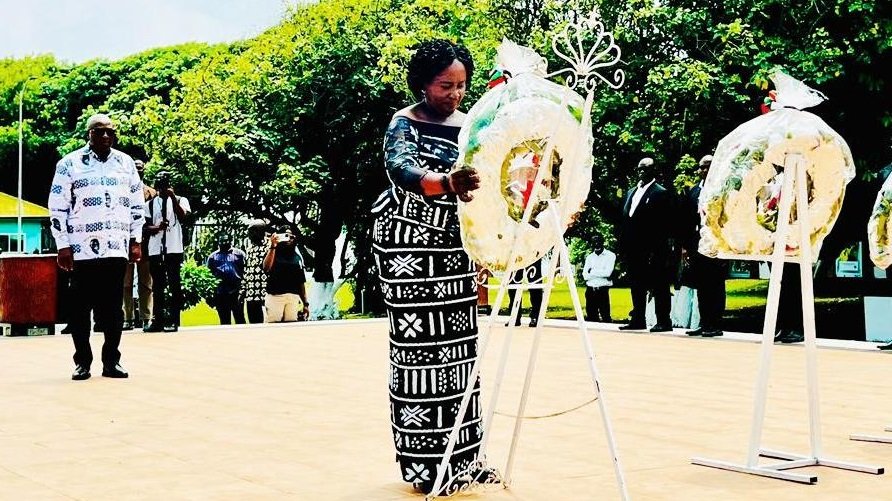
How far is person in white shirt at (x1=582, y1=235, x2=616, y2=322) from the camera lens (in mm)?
19078

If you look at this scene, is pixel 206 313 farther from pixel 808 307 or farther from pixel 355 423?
pixel 808 307

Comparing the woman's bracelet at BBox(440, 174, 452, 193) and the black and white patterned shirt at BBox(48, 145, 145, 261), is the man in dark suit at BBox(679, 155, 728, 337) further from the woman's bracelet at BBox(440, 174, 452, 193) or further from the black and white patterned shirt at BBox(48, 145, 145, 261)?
the woman's bracelet at BBox(440, 174, 452, 193)

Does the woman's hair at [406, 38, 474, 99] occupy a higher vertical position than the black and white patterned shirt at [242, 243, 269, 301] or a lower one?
higher

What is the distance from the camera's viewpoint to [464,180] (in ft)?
16.7

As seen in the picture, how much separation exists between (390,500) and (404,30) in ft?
76.4

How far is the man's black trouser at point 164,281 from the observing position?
15.1 meters

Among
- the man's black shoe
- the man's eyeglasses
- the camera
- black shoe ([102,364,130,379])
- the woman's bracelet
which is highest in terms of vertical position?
the camera

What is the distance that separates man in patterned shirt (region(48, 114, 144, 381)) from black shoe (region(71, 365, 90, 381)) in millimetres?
11

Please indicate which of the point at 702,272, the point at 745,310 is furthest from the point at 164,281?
the point at 745,310

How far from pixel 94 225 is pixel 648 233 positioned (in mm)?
7574

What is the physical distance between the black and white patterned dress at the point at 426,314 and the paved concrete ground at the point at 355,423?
275mm

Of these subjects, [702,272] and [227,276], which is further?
[227,276]

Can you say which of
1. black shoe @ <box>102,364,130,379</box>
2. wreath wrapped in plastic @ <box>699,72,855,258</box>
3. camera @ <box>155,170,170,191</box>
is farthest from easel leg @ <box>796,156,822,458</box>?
camera @ <box>155,170,170,191</box>

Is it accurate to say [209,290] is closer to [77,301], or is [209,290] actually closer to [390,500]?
[77,301]
